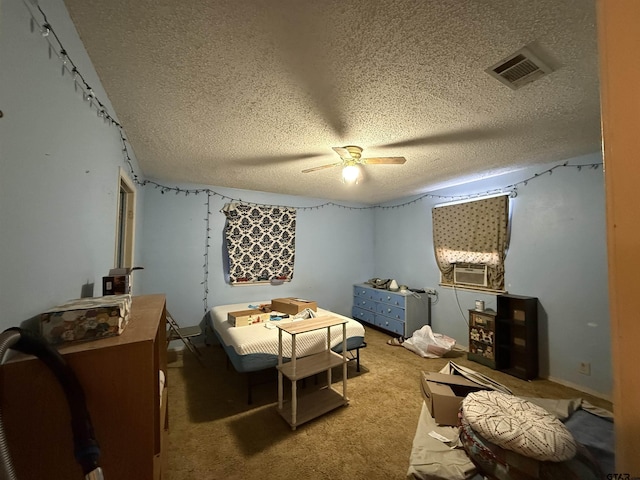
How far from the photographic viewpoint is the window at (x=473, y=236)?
3.29 metres

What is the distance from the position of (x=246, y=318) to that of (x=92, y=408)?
2262 millimetres

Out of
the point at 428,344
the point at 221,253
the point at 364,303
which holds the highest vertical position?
the point at 221,253

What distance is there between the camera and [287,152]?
2574mm

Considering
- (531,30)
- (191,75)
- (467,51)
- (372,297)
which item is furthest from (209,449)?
(372,297)

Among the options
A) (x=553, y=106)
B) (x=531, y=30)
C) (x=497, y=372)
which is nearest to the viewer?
(x=531, y=30)

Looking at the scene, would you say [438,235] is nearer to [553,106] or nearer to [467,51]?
[553,106]

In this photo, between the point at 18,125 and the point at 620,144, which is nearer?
the point at 620,144

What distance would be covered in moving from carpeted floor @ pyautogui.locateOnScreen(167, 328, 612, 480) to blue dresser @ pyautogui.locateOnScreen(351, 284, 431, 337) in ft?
2.77

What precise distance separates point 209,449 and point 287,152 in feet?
8.18

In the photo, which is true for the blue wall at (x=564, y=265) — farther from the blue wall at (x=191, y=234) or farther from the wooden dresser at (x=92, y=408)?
the wooden dresser at (x=92, y=408)

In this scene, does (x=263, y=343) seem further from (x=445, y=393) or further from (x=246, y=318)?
(x=445, y=393)

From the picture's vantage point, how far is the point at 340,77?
1.46 metres

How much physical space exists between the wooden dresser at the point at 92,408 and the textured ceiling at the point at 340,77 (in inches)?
51.0

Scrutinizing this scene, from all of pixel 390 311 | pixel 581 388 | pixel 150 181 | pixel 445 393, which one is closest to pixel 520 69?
pixel 445 393
